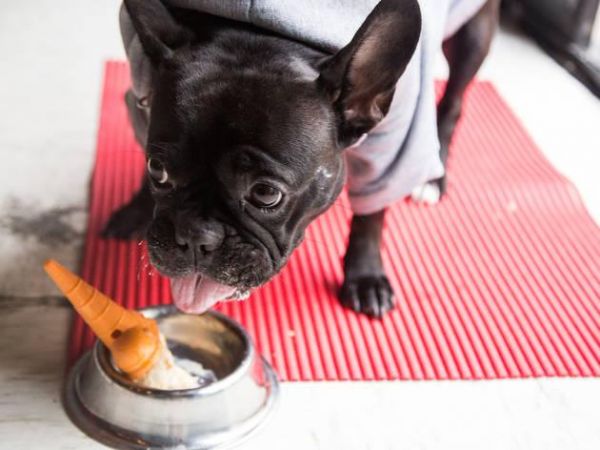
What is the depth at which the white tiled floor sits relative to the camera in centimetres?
131

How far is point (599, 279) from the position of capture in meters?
1.72

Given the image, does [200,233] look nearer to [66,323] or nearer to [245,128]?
[245,128]

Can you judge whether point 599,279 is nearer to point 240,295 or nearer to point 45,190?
point 240,295

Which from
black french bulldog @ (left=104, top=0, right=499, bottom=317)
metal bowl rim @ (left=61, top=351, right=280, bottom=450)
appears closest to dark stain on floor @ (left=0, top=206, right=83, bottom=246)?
metal bowl rim @ (left=61, top=351, right=280, bottom=450)

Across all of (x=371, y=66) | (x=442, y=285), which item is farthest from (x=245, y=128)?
(x=442, y=285)

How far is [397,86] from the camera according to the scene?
1302 millimetres

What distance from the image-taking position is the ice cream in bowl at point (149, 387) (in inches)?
47.3

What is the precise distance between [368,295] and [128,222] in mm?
521

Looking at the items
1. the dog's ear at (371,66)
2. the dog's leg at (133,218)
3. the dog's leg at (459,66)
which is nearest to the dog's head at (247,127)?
the dog's ear at (371,66)

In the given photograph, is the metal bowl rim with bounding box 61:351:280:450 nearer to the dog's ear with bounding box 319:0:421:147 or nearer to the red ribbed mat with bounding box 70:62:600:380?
the red ribbed mat with bounding box 70:62:600:380

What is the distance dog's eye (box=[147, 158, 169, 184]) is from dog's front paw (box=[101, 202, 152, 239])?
1.59ft

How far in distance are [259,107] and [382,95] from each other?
0.66 ft

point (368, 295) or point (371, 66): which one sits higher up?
point (371, 66)

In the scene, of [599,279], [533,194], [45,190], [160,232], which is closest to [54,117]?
[45,190]
